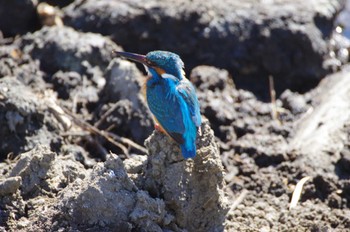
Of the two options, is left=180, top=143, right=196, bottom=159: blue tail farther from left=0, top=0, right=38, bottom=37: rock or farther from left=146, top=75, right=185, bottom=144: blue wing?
left=0, top=0, right=38, bottom=37: rock

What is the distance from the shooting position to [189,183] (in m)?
4.14

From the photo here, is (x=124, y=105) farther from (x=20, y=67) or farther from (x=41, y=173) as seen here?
(x=41, y=173)

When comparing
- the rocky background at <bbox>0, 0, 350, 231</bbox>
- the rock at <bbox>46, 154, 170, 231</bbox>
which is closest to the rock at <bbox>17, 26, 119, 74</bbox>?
the rocky background at <bbox>0, 0, 350, 231</bbox>

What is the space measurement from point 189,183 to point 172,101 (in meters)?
0.54

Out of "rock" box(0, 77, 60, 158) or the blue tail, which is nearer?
the blue tail

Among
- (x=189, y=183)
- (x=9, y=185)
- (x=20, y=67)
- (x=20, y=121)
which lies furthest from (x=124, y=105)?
(x=9, y=185)

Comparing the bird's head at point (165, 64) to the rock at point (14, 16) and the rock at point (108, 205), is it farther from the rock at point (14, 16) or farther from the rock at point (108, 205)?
the rock at point (14, 16)

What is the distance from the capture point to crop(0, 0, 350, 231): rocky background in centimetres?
402

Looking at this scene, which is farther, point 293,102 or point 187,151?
point 293,102

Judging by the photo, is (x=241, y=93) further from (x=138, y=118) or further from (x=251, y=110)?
(x=138, y=118)

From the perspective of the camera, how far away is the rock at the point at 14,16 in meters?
6.67

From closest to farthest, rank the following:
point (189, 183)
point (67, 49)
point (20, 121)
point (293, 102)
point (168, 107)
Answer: point (189, 183) < point (168, 107) < point (20, 121) < point (67, 49) < point (293, 102)

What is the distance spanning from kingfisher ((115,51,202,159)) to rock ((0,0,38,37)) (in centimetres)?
227

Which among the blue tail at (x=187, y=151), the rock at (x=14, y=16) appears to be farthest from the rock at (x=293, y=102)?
the blue tail at (x=187, y=151)
